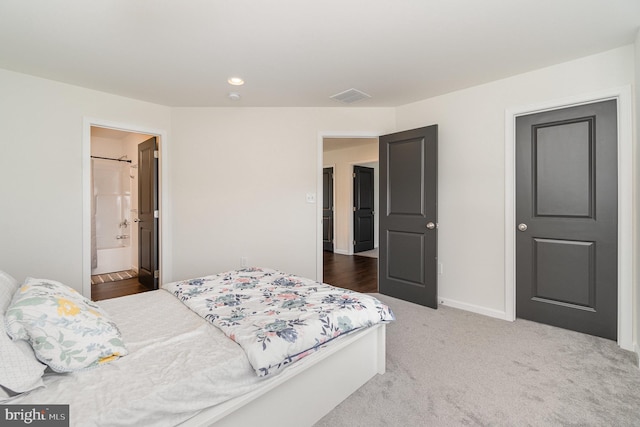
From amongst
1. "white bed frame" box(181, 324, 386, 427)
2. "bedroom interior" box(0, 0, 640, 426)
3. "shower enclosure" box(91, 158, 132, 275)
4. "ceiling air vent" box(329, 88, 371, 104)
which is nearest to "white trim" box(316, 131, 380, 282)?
"bedroom interior" box(0, 0, 640, 426)

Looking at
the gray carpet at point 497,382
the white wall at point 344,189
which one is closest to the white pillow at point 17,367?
the gray carpet at point 497,382

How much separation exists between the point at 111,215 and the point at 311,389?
209 inches

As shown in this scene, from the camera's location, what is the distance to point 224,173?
147 inches

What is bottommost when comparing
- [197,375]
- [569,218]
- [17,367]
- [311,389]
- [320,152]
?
[311,389]

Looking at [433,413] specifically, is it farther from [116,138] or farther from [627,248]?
[116,138]

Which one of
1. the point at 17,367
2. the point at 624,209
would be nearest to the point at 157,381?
the point at 17,367

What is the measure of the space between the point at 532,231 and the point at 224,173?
3393mm

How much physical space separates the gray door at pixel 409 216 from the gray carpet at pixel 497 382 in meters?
0.72

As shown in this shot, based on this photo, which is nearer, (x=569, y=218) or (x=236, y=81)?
(x=569, y=218)

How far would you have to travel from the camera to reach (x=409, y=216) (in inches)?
134

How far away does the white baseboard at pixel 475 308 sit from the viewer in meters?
2.93

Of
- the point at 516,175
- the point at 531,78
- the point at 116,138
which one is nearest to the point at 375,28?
Result: the point at 531,78

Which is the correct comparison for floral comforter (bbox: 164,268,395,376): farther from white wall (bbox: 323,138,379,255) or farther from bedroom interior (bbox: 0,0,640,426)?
white wall (bbox: 323,138,379,255)

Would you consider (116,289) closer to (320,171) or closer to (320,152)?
(320,171)
